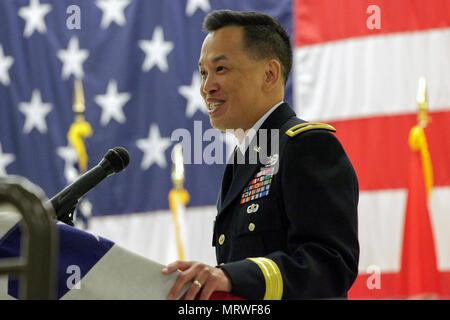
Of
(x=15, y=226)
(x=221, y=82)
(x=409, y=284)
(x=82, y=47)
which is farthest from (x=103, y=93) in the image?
(x=15, y=226)

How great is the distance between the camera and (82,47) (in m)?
5.03

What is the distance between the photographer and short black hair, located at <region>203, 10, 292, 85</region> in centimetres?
192

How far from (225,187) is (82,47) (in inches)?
138

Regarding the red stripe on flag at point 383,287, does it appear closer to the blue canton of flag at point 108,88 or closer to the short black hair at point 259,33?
the blue canton of flag at point 108,88

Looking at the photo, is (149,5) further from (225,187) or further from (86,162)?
(225,187)

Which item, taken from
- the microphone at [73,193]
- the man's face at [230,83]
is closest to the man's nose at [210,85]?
the man's face at [230,83]

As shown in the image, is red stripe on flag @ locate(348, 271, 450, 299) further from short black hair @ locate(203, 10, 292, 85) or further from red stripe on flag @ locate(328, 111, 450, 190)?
short black hair @ locate(203, 10, 292, 85)

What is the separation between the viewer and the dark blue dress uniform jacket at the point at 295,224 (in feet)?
4.26

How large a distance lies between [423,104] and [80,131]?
2361 millimetres

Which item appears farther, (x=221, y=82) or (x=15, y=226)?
(x=221, y=82)

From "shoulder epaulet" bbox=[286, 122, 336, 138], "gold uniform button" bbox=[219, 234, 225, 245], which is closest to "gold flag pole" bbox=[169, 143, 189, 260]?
"gold uniform button" bbox=[219, 234, 225, 245]

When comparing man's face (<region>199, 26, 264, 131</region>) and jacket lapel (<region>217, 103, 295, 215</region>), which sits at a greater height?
man's face (<region>199, 26, 264, 131</region>)

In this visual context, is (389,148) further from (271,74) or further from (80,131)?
(271,74)

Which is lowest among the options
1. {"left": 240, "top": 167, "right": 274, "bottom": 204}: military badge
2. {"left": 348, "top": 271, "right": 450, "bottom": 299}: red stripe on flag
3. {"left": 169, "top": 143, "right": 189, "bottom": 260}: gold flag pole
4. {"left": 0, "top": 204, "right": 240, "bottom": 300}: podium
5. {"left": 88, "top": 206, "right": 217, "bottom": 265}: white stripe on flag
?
{"left": 348, "top": 271, "right": 450, "bottom": 299}: red stripe on flag
